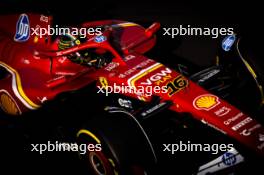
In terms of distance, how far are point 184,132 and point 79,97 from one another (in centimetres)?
96

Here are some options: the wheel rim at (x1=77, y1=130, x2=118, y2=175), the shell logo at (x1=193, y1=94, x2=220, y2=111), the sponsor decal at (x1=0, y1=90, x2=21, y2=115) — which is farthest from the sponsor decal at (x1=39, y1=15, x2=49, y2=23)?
the shell logo at (x1=193, y1=94, x2=220, y2=111)

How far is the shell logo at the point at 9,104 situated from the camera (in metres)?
3.44

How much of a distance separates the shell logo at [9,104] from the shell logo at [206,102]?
159cm

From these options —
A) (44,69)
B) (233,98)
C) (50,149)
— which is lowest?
(50,149)

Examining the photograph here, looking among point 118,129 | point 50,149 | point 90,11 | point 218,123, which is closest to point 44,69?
point 50,149

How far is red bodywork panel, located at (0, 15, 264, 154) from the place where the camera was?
2.76m

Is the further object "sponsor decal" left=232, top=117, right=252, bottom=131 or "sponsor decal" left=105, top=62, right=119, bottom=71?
"sponsor decal" left=105, top=62, right=119, bottom=71

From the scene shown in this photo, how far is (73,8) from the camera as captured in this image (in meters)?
5.55

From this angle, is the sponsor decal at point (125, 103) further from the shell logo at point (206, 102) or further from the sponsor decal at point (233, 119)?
the sponsor decal at point (233, 119)

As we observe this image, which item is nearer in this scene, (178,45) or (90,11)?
(178,45)

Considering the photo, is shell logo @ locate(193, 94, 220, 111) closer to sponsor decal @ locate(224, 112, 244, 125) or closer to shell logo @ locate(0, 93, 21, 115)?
sponsor decal @ locate(224, 112, 244, 125)

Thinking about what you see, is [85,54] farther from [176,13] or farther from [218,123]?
[176,13]

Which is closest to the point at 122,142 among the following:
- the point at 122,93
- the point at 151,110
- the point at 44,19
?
the point at 151,110

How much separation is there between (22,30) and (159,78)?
1595 mm
